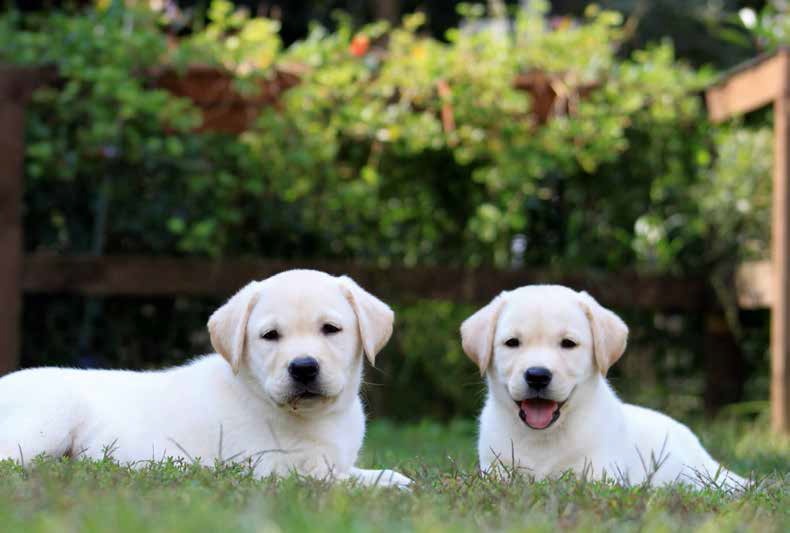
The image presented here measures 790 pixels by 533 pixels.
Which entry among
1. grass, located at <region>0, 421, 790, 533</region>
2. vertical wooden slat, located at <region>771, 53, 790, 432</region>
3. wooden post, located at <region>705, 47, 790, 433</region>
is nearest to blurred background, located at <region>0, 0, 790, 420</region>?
wooden post, located at <region>705, 47, 790, 433</region>

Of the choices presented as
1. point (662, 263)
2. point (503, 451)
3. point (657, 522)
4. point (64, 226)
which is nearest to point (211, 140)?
point (64, 226)

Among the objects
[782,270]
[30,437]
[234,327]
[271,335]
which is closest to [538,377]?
[271,335]

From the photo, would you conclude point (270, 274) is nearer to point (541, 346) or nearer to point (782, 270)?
point (782, 270)

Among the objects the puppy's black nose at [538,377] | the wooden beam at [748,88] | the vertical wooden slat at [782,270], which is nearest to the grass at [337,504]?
the puppy's black nose at [538,377]

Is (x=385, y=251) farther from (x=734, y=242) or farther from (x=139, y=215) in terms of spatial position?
(x=734, y=242)

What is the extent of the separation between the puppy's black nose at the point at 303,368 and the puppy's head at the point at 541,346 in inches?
33.0

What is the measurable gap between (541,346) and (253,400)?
114cm

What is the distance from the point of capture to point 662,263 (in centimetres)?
979

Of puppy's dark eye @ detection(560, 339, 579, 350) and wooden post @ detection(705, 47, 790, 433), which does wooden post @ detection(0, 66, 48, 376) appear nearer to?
puppy's dark eye @ detection(560, 339, 579, 350)

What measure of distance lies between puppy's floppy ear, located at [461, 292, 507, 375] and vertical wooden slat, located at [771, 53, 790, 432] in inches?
143

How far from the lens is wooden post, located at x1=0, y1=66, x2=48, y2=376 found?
8320mm

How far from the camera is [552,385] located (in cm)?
494

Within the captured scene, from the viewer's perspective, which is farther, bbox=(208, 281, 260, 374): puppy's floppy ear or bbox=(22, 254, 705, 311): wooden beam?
bbox=(22, 254, 705, 311): wooden beam

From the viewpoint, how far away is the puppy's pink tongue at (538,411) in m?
5.03
